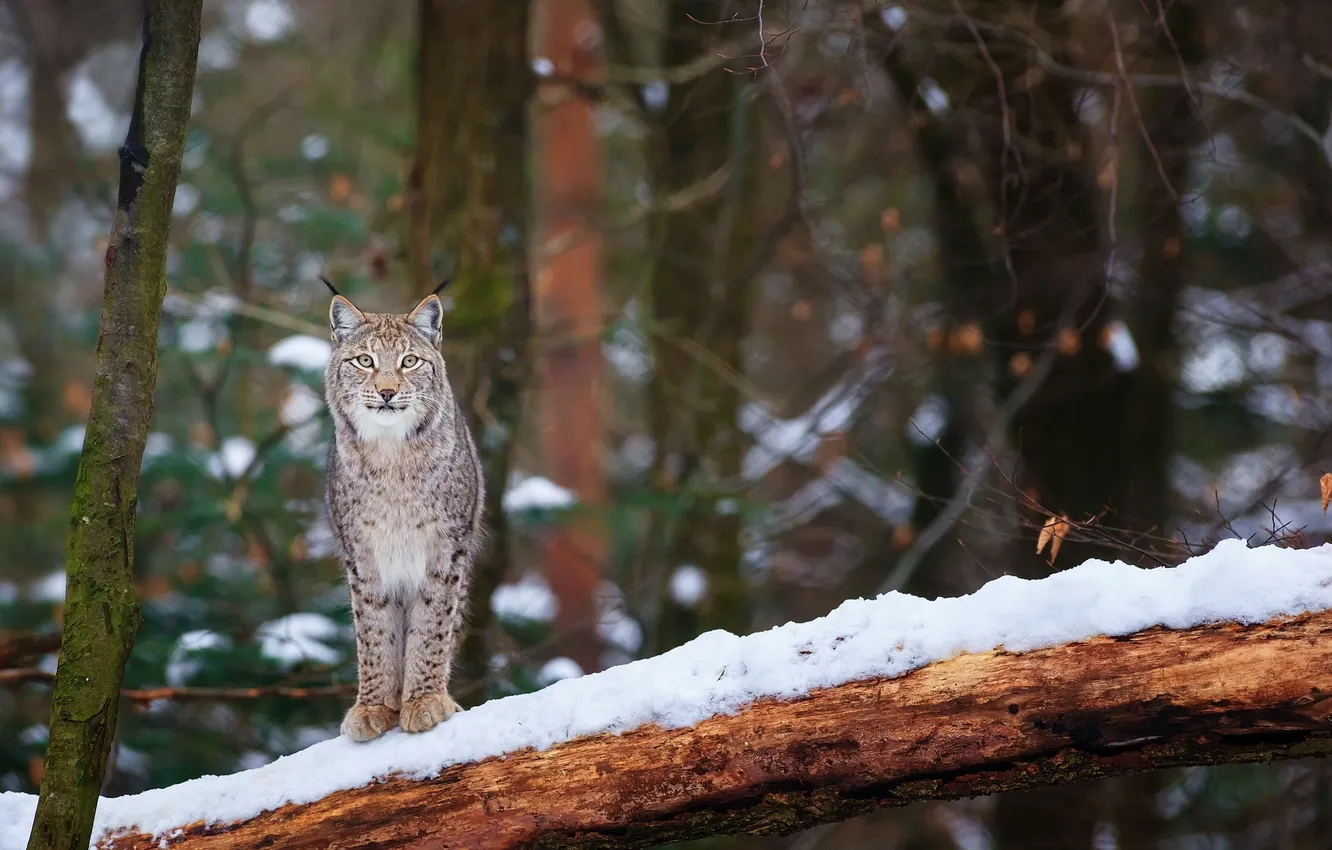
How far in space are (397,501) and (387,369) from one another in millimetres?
510

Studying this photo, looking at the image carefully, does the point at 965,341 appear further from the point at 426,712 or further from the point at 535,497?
the point at 426,712

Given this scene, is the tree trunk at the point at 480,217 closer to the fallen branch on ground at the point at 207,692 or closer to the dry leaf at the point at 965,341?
the fallen branch on ground at the point at 207,692

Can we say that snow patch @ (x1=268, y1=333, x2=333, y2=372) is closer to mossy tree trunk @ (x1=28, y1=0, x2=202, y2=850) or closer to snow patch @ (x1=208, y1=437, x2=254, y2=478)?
snow patch @ (x1=208, y1=437, x2=254, y2=478)

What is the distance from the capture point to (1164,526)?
745 cm

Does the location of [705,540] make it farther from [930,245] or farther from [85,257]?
[85,257]

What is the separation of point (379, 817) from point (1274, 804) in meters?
6.18

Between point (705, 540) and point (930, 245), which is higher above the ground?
point (930, 245)

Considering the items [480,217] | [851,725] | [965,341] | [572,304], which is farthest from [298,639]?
[572,304]

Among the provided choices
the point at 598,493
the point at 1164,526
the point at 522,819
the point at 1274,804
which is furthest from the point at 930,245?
the point at 522,819

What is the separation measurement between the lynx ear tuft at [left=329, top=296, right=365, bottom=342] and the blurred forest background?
1621 mm

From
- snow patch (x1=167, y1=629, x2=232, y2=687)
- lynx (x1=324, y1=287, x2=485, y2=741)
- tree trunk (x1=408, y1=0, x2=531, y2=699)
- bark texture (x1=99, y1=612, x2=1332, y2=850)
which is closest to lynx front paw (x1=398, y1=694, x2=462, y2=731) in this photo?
lynx (x1=324, y1=287, x2=485, y2=741)

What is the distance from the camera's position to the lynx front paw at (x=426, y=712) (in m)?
4.32

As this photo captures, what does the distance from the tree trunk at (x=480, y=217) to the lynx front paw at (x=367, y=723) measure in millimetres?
1704

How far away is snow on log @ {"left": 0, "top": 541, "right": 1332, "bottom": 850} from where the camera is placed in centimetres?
318
